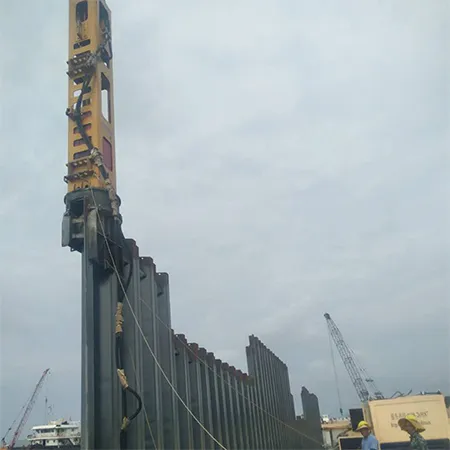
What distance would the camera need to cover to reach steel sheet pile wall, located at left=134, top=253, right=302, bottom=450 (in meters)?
10.9

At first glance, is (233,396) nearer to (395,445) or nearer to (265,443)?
(265,443)

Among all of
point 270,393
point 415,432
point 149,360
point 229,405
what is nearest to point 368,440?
point 415,432

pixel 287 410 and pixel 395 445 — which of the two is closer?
pixel 395 445

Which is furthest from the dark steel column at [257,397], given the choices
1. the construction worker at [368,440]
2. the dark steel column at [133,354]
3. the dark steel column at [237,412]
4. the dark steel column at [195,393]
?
the construction worker at [368,440]

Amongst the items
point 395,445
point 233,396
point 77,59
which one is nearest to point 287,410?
point 233,396

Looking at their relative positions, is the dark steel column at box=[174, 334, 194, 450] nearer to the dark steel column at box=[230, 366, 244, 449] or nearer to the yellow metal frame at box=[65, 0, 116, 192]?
the yellow metal frame at box=[65, 0, 116, 192]

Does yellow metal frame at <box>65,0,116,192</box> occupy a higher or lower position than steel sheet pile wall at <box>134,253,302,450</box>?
higher

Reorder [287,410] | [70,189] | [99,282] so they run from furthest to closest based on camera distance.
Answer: [287,410], [70,189], [99,282]

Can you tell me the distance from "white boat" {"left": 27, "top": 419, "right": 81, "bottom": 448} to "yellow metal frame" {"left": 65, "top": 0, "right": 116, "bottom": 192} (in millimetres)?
50215

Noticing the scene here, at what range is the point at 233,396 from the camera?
63.4ft

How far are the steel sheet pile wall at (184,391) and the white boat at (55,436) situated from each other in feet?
129

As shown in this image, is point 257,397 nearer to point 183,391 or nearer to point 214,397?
point 214,397

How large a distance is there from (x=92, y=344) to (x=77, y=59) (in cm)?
690

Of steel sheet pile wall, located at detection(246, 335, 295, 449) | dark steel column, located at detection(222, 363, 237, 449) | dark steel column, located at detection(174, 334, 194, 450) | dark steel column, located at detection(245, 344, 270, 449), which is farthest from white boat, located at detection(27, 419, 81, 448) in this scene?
dark steel column, located at detection(174, 334, 194, 450)
